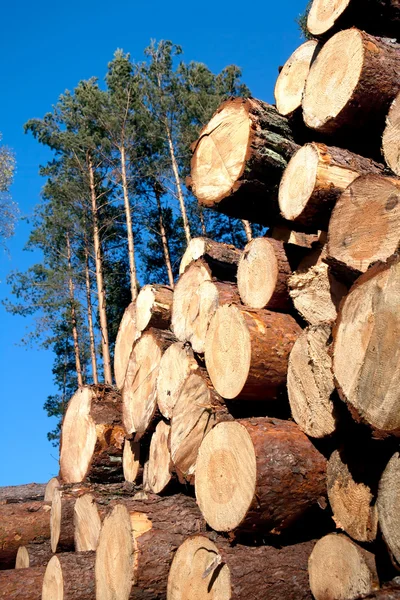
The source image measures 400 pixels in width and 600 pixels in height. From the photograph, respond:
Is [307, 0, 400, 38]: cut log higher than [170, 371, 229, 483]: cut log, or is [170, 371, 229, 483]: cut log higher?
[307, 0, 400, 38]: cut log

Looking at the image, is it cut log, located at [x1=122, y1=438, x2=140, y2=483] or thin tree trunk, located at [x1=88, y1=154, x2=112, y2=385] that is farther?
thin tree trunk, located at [x1=88, y1=154, x2=112, y2=385]

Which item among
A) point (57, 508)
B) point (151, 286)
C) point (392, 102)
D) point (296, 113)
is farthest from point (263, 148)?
point (57, 508)

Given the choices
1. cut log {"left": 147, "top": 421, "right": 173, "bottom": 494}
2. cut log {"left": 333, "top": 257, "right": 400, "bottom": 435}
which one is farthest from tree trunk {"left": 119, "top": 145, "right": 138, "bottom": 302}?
cut log {"left": 333, "top": 257, "right": 400, "bottom": 435}

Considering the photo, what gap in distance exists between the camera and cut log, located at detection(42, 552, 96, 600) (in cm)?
407

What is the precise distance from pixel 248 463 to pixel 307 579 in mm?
708

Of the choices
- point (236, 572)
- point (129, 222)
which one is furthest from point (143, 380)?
point (129, 222)

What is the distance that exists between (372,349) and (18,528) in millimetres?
4123

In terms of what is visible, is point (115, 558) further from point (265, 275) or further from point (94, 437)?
point (265, 275)

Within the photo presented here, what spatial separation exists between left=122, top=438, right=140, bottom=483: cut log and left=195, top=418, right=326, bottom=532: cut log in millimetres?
1605

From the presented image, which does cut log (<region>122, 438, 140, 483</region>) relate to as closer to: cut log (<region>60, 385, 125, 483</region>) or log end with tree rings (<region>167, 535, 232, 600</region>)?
cut log (<region>60, 385, 125, 483</region>)

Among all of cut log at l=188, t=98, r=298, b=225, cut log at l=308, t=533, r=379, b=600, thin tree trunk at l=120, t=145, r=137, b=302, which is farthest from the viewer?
thin tree trunk at l=120, t=145, r=137, b=302

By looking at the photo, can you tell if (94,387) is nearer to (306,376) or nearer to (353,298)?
(306,376)

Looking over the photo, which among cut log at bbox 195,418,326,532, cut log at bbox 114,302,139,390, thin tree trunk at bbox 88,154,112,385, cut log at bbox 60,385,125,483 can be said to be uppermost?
thin tree trunk at bbox 88,154,112,385

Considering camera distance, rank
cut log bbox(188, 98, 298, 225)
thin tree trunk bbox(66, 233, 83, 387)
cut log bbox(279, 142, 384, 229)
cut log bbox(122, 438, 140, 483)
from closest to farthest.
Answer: cut log bbox(279, 142, 384, 229)
cut log bbox(188, 98, 298, 225)
cut log bbox(122, 438, 140, 483)
thin tree trunk bbox(66, 233, 83, 387)
